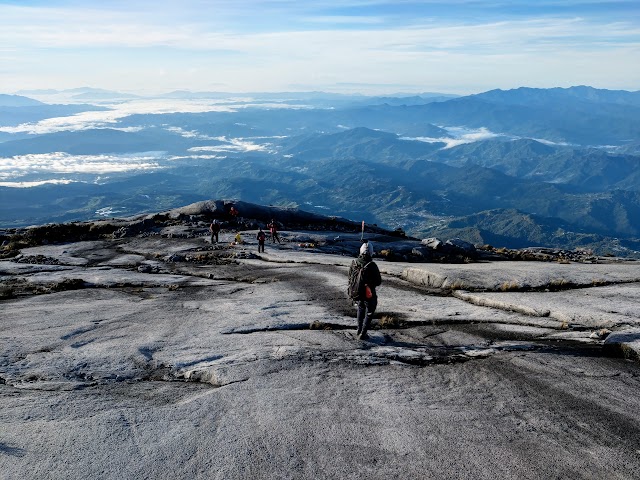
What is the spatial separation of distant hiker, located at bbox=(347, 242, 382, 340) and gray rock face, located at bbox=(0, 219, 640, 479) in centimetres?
59

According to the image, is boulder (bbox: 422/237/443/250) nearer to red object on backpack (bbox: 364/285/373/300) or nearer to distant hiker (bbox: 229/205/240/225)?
distant hiker (bbox: 229/205/240/225)

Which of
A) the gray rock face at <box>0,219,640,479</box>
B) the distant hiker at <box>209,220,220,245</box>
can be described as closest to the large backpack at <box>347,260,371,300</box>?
the gray rock face at <box>0,219,640,479</box>

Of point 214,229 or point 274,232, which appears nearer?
point 214,229

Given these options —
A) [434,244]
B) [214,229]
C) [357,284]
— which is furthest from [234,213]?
[357,284]

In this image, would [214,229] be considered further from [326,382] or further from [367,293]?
[326,382]

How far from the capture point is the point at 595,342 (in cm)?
1484

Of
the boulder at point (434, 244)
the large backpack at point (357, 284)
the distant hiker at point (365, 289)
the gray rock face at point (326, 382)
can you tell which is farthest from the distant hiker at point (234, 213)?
the distant hiker at point (365, 289)

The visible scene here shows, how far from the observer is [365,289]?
15.6 metres

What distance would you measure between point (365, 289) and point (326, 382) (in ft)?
13.7

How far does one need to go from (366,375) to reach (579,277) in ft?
50.0

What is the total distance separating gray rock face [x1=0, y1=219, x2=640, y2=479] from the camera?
355 inches

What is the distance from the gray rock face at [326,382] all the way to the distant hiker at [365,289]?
0.59 m

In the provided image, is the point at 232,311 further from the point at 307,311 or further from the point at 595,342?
the point at 595,342

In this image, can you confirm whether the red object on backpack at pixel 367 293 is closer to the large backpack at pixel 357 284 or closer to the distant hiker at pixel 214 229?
the large backpack at pixel 357 284
